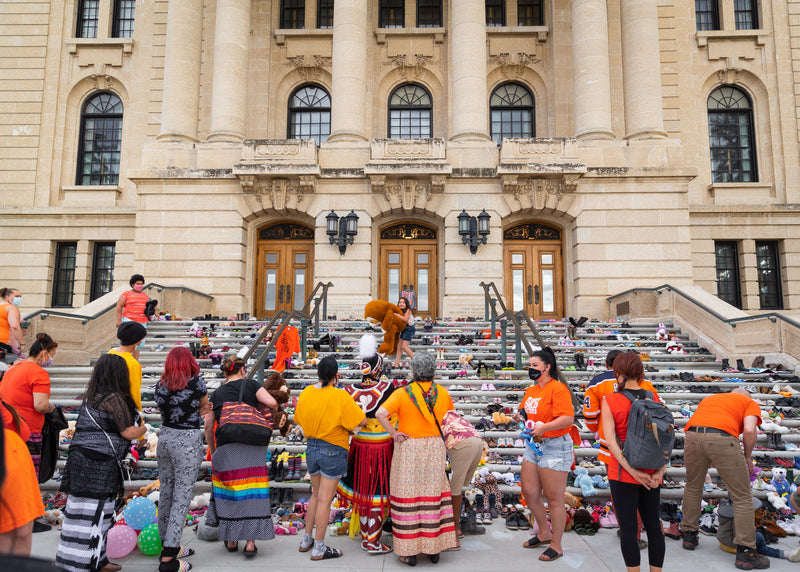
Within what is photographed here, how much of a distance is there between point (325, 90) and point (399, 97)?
3059mm

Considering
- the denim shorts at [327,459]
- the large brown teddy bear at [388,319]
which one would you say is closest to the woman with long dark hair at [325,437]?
the denim shorts at [327,459]

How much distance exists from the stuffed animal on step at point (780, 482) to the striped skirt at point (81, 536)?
24.8 ft

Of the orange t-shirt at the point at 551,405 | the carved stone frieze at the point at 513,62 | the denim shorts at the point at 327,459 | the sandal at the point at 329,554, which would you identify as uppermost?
the carved stone frieze at the point at 513,62

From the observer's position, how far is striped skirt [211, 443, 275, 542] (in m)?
5.38

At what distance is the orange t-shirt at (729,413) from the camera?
18.0 feet

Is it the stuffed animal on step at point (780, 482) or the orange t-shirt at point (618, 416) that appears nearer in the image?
the orange t-shirt at point (618, 416)

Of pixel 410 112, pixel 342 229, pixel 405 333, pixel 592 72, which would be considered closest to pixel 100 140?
pixel 342 229

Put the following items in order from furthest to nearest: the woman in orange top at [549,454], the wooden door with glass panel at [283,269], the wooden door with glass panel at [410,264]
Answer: the wooden door with glass panel at [283,269] < the wooden door with glass panel at [410,264] < the woman in orange top at [549,454]

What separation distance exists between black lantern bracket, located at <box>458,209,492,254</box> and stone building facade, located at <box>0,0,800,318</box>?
0.12 meters

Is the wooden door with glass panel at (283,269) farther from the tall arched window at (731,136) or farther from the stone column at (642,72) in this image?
the tall arched window at (731,136)

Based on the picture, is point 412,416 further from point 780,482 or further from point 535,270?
point 535,270

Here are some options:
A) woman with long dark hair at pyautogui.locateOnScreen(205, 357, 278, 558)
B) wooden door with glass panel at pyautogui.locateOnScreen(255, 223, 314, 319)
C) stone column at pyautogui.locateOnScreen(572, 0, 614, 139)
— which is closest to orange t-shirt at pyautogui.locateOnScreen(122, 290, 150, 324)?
woman with long dark hair at pyautogui.locateOnScreen(205, 357, 278, 558)

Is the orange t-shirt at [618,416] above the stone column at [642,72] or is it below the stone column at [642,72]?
below

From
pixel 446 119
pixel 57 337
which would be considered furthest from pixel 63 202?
pixel 446 119
